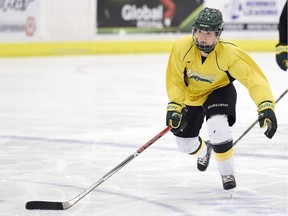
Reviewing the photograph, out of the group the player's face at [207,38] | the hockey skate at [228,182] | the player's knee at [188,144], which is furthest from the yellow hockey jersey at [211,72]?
the hockey skate at [228,182]

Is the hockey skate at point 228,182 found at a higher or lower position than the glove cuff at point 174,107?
lower

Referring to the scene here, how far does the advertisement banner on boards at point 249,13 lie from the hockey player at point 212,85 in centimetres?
969

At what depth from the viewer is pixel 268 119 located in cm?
356

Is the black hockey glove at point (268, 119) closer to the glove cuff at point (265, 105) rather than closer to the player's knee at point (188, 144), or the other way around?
the glove cuff at point (265, 105)

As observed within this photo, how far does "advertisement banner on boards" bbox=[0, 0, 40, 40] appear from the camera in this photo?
1112 centimetres

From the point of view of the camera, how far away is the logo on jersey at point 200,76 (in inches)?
152

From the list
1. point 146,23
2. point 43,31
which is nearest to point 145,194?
point 43,31

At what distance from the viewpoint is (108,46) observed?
12547 mm

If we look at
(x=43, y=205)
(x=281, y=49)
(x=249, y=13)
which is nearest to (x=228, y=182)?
(x=43, y=205)

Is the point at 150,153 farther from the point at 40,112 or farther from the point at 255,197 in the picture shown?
the point at 40,112

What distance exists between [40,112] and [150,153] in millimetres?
2011

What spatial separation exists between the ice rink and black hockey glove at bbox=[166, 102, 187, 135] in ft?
1.04

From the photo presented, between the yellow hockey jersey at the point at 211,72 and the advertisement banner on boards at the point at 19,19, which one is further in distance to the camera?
the advertisement banner on boards at the point at 19,19

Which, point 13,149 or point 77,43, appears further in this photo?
point 77,43
